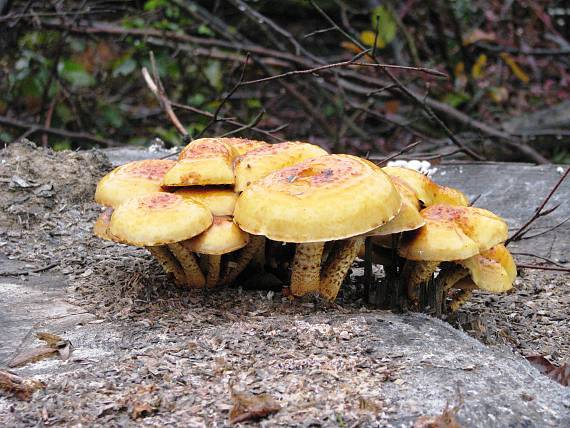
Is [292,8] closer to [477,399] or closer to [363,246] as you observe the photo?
[363,246]

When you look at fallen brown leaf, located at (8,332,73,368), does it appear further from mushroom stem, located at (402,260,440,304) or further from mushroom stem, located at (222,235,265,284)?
mushroom stem, located at (402,260,440,304)

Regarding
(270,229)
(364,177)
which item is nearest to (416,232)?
(364,177)

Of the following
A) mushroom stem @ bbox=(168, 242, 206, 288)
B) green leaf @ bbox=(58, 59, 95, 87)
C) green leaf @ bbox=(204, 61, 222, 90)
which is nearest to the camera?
mushroom stem @ bbox=(168, 242, 206, 288)

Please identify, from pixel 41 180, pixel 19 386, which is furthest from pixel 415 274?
pixel 41 180

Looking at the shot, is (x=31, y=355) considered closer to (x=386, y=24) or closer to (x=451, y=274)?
(x=451, y=274)

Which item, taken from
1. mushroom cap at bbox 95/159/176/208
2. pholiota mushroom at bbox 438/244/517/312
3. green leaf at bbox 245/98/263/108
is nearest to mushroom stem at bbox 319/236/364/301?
pholiota mushroom at bbox 438/244/517/312

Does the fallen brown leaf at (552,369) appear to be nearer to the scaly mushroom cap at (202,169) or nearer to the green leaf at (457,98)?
the scaly mushroom cap at (202,169)
